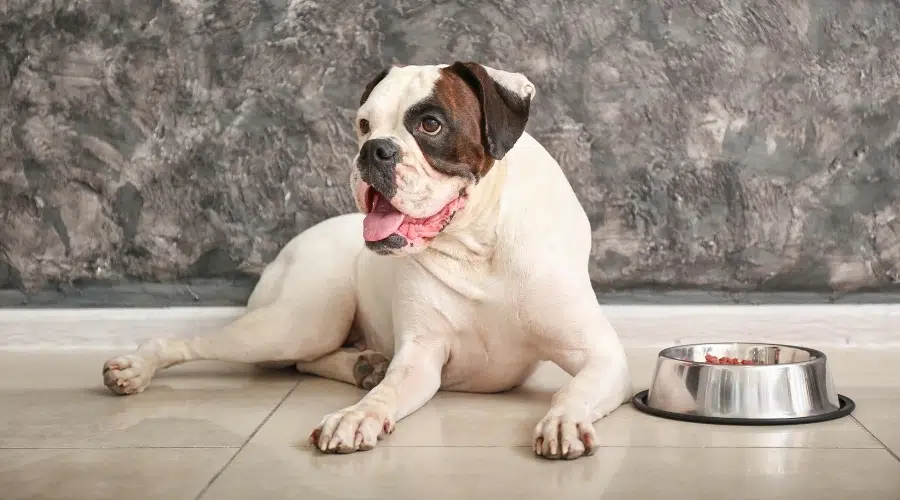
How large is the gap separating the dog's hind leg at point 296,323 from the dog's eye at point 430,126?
2.89 ft

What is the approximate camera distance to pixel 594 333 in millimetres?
2758

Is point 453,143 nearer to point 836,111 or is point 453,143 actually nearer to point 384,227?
point 384,227

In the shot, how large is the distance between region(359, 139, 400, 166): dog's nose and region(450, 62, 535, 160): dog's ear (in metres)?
0.25

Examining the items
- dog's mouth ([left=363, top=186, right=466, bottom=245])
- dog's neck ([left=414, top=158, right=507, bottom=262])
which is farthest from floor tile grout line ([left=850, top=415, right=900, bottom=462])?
dog's mouth ([left=363, top=186, right=466, bottom=245])

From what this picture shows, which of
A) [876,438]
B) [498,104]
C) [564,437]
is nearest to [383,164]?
[498,104]

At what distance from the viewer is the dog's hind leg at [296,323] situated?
3322 millimetres

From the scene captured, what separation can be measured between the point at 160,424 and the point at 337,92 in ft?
5.28

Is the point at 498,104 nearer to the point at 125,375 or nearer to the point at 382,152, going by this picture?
the point at 382,152

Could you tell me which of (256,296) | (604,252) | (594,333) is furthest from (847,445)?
(256,296)

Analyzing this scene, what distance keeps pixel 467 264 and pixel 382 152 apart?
1.48 feet

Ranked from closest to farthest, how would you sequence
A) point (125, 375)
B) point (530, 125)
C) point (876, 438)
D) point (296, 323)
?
point (876, 438)
point (125, 375)
point (296, 323)
point (530, 125)

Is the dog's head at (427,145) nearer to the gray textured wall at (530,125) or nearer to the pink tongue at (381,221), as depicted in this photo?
the pink tongue at (381,221)

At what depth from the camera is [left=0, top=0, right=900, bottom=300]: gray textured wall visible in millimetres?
3789

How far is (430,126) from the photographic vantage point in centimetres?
260
